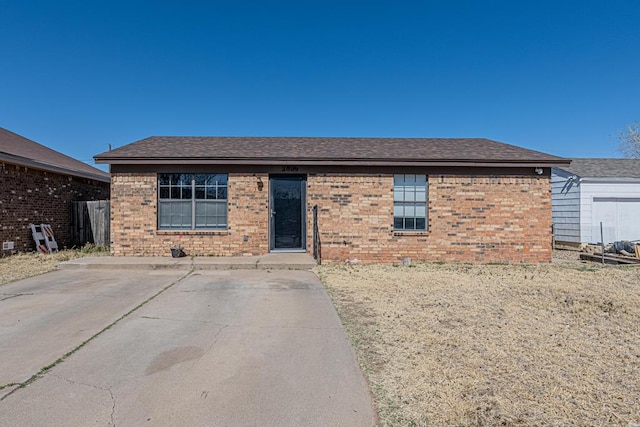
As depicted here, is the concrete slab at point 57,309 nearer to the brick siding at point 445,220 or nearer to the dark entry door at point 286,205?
the dark entry door at point 286,205

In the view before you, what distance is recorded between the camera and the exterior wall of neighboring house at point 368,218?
973 centimetres

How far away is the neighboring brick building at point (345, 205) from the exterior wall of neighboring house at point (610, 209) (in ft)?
16.5

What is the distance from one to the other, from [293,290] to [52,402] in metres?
4.12

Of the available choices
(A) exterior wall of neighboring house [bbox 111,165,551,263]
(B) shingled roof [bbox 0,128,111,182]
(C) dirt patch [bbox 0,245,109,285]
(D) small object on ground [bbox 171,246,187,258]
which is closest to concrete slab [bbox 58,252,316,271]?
(D) small object on ground [bbox 171,246,187,258]

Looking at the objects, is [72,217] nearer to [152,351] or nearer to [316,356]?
[152,351]

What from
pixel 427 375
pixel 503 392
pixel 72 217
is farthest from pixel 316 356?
pixel 72 217

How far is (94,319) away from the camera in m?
4.73

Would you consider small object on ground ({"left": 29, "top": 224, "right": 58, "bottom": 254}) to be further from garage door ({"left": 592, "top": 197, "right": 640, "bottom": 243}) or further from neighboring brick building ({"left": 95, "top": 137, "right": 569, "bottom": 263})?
garage door ({"left": 592, "top": 197, "right": 640, "bottom": 243})

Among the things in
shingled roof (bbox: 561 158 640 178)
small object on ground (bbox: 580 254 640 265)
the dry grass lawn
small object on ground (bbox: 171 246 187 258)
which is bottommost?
the dry grass lawn

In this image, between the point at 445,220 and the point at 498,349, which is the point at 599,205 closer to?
the point at 445,220

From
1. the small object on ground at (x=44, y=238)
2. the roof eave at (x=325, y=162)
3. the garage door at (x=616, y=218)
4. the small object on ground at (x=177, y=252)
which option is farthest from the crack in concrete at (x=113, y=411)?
the garage door at (x=616, y=218)

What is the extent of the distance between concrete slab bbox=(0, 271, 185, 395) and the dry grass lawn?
124 inches

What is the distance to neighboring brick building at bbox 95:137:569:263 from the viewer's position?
9.72 m

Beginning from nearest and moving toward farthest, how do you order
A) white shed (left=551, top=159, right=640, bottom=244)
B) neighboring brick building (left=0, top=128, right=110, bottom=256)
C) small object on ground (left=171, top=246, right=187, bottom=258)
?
small object on ground (left=171, top=246, right=187, bottom=258)
neighboring brick building (left=0, top=128, right=110, bottom=256)
white shed (left=551, top=159, right=640, bottom=244)
